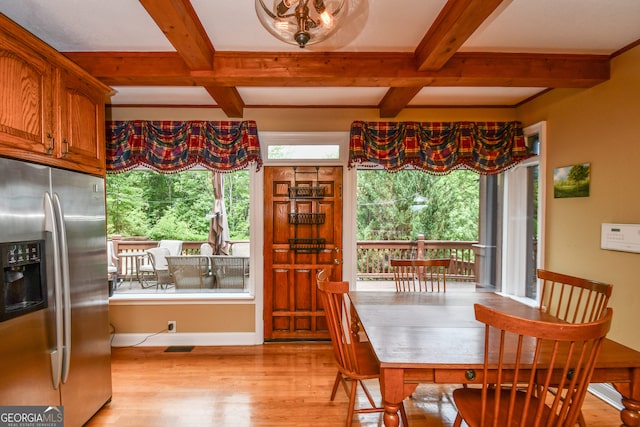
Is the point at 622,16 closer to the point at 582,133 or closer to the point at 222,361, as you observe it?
the point at 582,133

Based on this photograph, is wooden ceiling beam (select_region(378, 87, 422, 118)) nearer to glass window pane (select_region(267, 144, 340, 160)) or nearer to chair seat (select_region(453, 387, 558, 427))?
glass window pane (select_region(267, 144, 340, 160))

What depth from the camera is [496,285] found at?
12.1 ft

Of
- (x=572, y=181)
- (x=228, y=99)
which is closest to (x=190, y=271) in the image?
(x=228, y=99)

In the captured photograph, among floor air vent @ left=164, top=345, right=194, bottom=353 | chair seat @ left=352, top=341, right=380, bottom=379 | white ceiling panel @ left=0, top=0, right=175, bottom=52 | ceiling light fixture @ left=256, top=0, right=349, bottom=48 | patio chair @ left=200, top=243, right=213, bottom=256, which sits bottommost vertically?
floor air vent @ left=164, top=345, right=194, bottom=353

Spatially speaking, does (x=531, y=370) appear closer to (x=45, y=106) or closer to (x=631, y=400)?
(x=631, y=400)

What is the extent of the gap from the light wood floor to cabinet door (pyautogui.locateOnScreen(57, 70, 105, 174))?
1.75m

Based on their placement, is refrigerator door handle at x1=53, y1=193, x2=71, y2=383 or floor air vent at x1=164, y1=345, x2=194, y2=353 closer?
refrigerator door handle at x1=53, y1=193, x2=71, y2=383

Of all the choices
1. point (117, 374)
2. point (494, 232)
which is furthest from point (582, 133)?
point (117, 374)

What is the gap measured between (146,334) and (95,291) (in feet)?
4.85

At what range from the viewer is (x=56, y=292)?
68.2 inches

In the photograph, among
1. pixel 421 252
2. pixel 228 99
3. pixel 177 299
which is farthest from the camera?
pixel 421 252

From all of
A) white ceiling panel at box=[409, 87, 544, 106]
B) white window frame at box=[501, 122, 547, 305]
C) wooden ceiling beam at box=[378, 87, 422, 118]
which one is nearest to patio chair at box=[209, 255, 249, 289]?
wooden ceiling beam at box=[378, 87, 422, 118]

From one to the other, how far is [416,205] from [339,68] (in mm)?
2457

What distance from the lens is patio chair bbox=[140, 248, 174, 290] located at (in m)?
3.64
